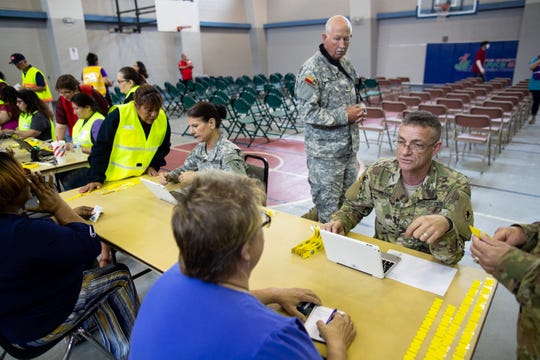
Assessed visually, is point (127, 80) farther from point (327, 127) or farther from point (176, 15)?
point (176, 15)

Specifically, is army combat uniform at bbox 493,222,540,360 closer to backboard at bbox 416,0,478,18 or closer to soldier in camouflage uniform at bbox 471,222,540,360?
soldier in camouflage uniform at bbox 471,222,540,360

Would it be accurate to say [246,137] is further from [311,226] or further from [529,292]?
[529,292]

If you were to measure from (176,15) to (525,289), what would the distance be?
1264cm

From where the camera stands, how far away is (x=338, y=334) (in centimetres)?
112

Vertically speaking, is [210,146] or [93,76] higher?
[93,76]

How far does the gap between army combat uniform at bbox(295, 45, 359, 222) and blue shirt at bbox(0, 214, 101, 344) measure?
1.84 meters

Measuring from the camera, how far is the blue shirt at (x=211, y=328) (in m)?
0.71

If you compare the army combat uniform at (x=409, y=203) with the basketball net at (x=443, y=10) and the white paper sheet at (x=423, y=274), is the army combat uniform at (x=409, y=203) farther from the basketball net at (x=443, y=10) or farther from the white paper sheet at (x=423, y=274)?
the basketball net at (x=443, y=10)

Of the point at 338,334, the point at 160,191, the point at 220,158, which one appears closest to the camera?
the point at 338,334

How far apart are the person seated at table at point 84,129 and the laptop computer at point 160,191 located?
148 centimetres

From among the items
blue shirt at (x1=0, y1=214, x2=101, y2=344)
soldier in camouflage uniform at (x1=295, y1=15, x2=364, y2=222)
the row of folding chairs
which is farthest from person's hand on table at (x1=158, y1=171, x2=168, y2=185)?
the row of folding chairs

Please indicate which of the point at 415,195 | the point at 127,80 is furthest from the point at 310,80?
the point at 127,80

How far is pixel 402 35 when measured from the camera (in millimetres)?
12820

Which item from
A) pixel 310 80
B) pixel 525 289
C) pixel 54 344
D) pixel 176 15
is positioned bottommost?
pixel 54 344
